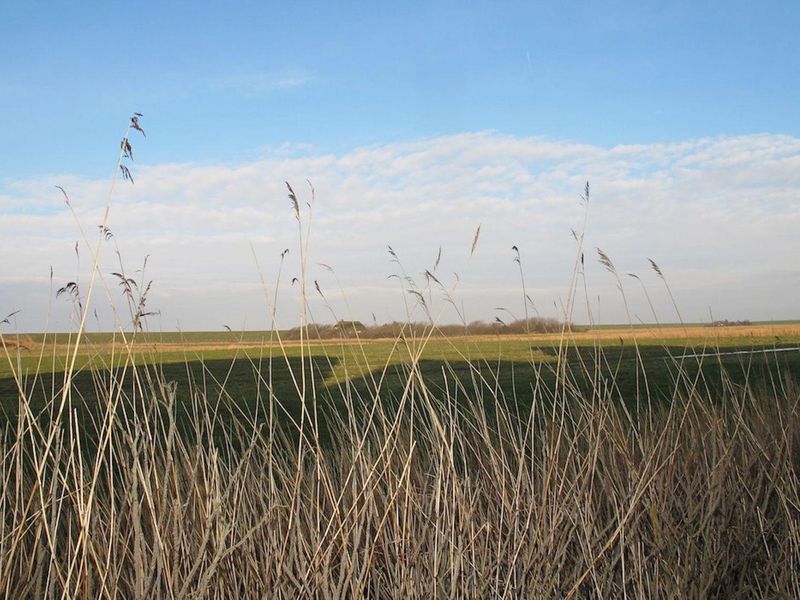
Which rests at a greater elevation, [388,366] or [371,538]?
[388,366]

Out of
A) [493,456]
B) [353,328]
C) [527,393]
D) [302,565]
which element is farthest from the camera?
[527,393]

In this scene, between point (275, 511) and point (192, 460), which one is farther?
point (192, 460)

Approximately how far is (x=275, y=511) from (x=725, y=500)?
57.0 inches

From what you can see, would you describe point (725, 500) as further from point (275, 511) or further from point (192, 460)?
point (192, 460)

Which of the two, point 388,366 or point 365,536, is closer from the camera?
point 365,536

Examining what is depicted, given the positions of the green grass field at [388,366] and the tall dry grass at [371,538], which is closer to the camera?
the tall dry grass at [371,538]

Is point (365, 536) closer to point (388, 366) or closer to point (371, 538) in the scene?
point (371, 538)

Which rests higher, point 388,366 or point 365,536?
point 388,366

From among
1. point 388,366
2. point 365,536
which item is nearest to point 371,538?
point 365,536

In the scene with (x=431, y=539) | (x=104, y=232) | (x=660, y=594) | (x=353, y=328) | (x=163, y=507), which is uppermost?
(x=104, y=232)

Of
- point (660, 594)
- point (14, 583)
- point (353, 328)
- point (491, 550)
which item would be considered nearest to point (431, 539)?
point (491, 550)

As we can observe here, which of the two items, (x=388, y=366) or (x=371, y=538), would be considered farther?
(x=388, y=366)

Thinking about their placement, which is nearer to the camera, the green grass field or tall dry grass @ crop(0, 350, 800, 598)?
tall dry grass @ crop(0, 350, 800, 598)

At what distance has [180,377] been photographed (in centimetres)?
1273
